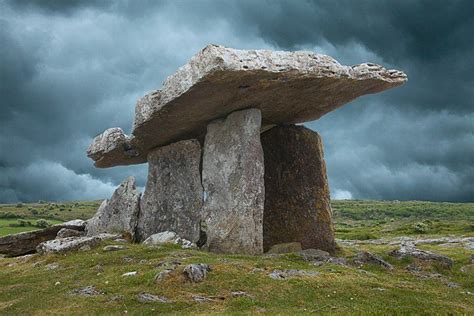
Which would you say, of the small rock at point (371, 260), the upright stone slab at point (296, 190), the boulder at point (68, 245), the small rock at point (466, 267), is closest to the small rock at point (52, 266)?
the boulder at point (68, 245)

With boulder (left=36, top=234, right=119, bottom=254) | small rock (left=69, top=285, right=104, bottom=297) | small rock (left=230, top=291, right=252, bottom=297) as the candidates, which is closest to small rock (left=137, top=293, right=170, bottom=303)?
small rock (left=69, top=285, right=104, bottom=297)

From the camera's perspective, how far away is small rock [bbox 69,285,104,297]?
14336 millimetres

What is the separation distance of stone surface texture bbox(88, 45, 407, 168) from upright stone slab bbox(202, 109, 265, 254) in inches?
35.1

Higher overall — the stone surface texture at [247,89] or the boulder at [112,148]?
the stone surface texture at [247,89]

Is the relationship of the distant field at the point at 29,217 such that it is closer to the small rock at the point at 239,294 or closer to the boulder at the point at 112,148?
the boulder at the point at 112,148

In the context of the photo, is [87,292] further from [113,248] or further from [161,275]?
[113,248]

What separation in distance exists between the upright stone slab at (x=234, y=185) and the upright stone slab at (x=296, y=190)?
2.79 metres

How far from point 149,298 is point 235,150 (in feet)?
29.8

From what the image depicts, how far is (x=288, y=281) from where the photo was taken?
48.3 feet

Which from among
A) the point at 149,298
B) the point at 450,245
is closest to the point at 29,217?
the point at 450,245

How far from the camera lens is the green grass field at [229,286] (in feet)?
41.8

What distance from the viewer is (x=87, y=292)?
14516mm

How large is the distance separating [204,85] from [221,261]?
633 centimetres

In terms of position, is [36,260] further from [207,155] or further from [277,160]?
[277,160]
